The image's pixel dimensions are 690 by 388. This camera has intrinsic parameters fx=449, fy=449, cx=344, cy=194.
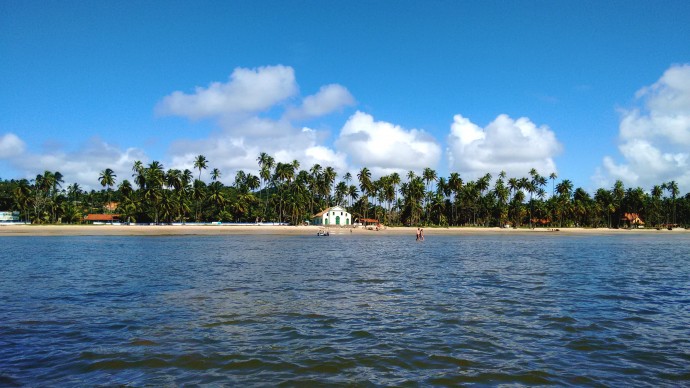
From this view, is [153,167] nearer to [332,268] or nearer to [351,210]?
[351,210]

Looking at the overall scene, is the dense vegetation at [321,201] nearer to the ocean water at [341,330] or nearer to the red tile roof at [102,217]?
the red tile roof at [102,217]

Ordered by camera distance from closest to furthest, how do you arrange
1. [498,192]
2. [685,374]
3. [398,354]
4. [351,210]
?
[685,374] < [398,354] < [498,192] < [351,210]

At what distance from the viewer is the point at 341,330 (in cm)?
1227

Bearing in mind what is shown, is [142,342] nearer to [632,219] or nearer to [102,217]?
[102,217]

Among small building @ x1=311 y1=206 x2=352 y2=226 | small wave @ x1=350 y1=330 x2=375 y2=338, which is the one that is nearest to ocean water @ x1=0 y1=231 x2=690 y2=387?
small wave @ x1=350 y1=330 x2=375 y2=338

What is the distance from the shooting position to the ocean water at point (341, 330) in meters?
8.87

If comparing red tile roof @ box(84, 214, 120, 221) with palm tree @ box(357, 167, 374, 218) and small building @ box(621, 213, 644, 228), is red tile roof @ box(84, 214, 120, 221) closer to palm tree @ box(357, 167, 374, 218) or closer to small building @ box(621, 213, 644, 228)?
palm tree @ box(357, 167, 374, 218)

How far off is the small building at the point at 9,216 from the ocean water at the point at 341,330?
124 m

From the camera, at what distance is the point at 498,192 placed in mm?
143125

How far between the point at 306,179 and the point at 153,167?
155 ft

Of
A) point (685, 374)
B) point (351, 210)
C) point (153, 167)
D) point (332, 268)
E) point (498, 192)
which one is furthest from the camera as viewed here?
point (351, 210)

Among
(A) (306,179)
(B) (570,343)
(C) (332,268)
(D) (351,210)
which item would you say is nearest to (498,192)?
(D) (351,210)

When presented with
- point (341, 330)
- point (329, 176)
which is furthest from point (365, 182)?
point (341, 330)

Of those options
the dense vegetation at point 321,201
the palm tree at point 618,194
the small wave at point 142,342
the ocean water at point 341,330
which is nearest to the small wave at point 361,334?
the ocean water at point 341,330
